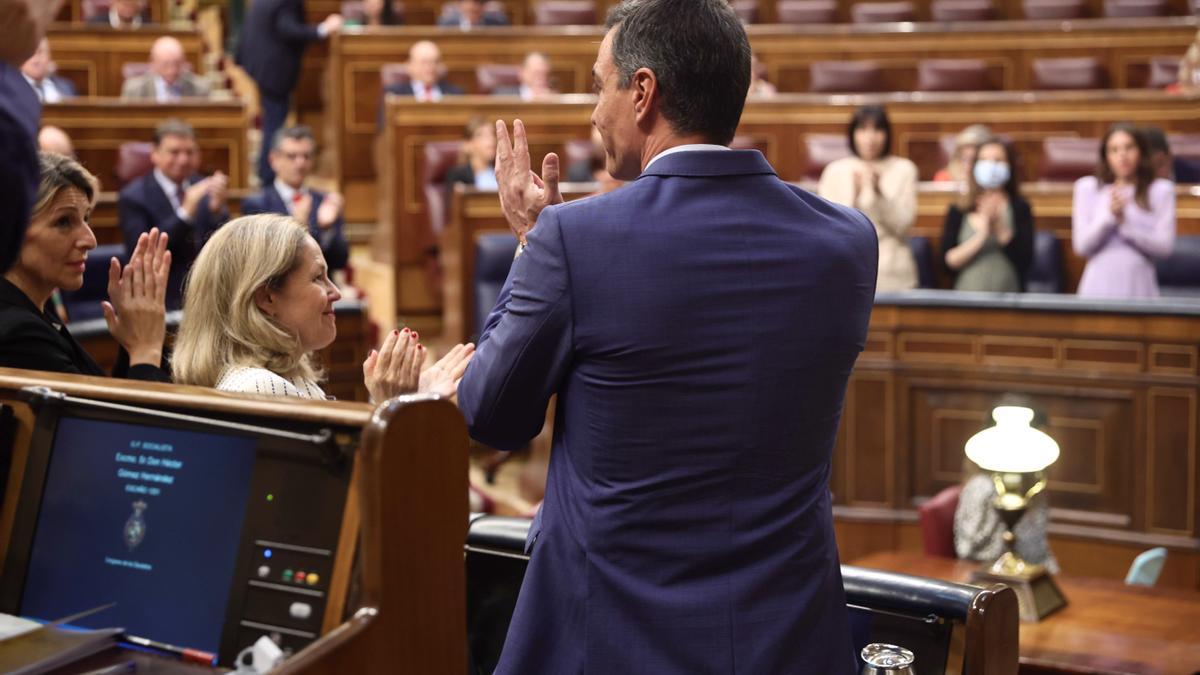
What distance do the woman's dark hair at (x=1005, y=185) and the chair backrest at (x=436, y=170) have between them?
9.26 feet

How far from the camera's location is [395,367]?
1.81 m

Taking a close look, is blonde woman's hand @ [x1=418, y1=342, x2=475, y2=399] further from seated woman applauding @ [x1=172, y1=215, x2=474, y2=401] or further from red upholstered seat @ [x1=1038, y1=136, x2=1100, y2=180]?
red upholstered seat @ [x1=1038, y1=136, x2=1100, y2=180]

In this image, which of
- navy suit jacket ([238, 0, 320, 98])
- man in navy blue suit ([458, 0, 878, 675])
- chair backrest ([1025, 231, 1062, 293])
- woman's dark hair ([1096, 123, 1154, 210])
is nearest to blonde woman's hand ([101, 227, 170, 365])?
man in navy blue suit ([458, 0, 878, 675])

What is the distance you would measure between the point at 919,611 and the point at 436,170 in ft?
18.9

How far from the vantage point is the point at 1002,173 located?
5.50m

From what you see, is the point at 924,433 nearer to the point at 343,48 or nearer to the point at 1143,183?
the point at 1143,183

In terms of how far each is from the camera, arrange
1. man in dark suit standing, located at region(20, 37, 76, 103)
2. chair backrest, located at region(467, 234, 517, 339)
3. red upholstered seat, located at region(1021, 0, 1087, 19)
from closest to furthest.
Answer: chair backrest, located at region(467, 234, 517, 339) < man in dark suit standing, located at region(20, 37, 76, 103) < red upholstered seat, located at region(1021, 0, 1087, 19)

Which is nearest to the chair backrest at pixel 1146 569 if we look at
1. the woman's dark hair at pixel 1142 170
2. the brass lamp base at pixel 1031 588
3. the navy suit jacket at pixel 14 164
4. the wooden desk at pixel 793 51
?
the brass lamp base at pixel 1031 588

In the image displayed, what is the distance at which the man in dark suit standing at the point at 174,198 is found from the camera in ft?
17.7

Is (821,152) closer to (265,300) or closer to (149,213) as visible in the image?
(149,213)

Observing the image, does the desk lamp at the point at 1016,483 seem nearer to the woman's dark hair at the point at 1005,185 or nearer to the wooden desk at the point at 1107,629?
the wooden desk at the point at 1107,629

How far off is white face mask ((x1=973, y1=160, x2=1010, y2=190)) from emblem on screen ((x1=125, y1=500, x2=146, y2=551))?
14.7 ft

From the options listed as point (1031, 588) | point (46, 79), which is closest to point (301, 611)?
point (1031, 588)

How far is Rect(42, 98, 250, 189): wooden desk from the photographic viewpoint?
280 inches
